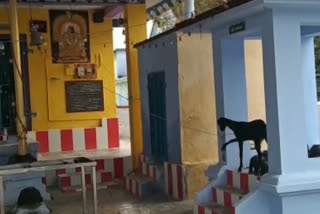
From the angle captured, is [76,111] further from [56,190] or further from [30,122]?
[56,190]

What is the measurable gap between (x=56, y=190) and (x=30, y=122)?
233 centimetres

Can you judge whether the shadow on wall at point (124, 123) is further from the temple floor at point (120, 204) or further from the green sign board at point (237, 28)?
the green sign board at point (237, 28)

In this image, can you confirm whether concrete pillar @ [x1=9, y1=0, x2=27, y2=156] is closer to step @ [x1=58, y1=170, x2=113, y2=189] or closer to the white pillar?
step @ [x1=58, y1=170, x2=113, y2=189]

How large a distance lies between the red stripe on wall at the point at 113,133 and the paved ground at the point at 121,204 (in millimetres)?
2792

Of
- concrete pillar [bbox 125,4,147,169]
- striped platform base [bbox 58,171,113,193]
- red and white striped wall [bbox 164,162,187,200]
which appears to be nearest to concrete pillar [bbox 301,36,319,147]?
red and white striped wall [bbox 164,162,187,200]

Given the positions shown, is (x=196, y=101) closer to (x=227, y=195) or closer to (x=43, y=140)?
(x=227, y=195)

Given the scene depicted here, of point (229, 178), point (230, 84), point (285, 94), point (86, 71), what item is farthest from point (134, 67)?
point (285, 94)

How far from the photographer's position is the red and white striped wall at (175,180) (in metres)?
6.35

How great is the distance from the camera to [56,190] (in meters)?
7.85

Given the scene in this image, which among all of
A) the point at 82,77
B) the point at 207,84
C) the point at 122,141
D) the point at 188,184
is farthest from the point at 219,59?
the point at 122,141

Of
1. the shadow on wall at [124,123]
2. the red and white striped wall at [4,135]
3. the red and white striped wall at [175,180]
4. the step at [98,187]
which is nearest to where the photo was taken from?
the red and white striped wall at [175,180]

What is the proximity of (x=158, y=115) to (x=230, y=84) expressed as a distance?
2.13 metres

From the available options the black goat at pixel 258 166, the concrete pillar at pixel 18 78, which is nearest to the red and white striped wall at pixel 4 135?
the concrete pillar at pixel 18 78

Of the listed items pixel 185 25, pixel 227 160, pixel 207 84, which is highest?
pixel 185 25
